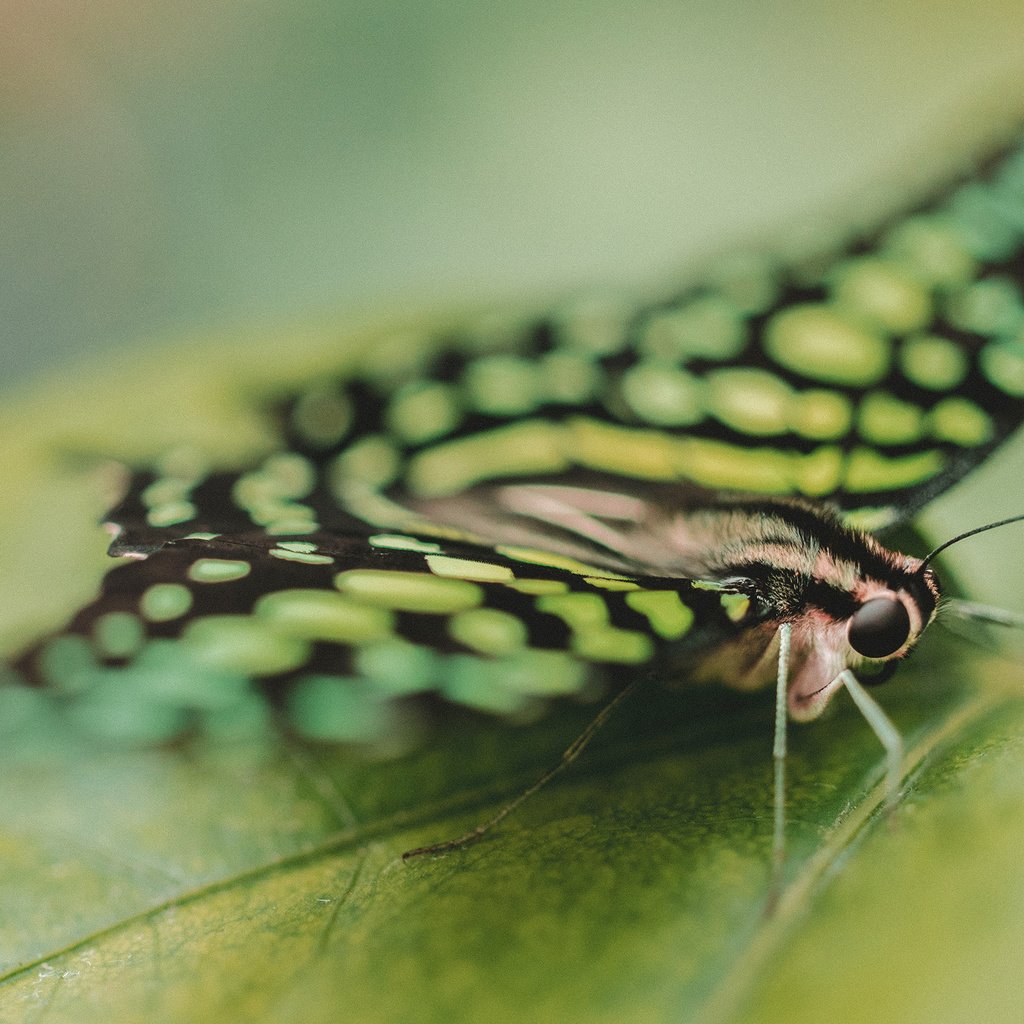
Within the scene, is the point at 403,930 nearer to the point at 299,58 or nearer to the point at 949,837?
the point at 949,837

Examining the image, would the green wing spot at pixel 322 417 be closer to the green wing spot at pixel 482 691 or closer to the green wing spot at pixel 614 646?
the green wing spot at pixel 482 691

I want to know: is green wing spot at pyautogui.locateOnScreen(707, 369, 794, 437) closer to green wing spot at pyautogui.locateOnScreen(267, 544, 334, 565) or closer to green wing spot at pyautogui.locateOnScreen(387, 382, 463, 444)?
green wing spot at pyautogui.locateOnScreen(387, 382, 463, 444)

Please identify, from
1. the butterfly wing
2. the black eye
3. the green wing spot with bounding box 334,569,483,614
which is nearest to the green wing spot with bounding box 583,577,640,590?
the butterfly wing

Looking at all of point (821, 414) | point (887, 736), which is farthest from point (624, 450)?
point (887, 736)

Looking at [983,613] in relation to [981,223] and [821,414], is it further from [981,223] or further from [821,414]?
[981,223]

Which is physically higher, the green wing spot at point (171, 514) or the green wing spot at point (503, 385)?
the green wing spot at point (171, 514)

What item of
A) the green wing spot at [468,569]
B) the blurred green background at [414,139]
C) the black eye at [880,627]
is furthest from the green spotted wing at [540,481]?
the blurred green background at [414,139]
